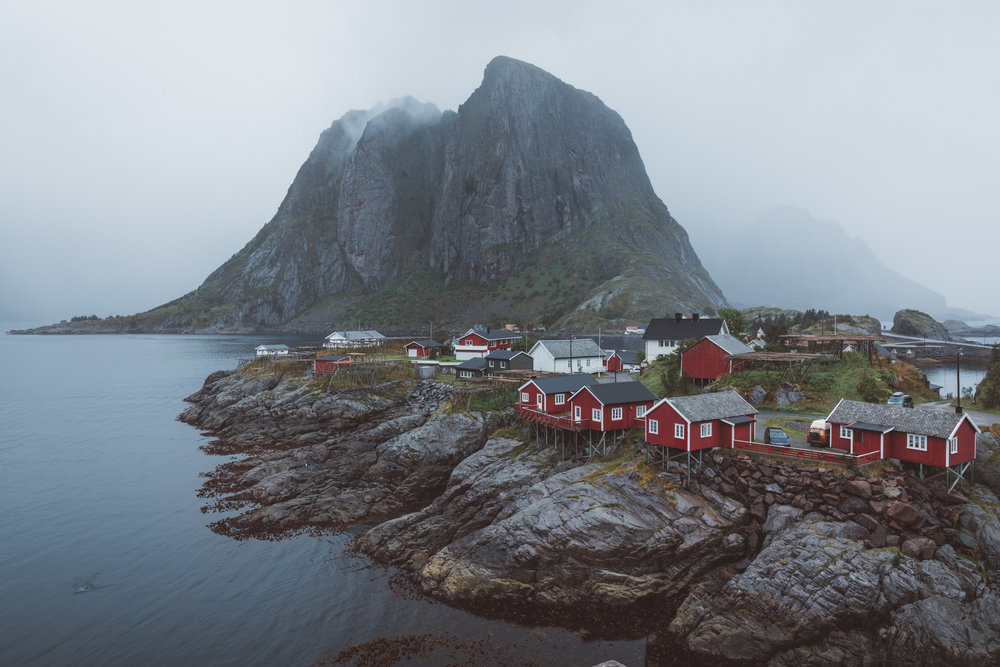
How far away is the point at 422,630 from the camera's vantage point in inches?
966

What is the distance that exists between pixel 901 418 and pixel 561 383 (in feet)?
80.8

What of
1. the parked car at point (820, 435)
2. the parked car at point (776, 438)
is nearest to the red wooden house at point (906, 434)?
the parked car at point (820, 435)

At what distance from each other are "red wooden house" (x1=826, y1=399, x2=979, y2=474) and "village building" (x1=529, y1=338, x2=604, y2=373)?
38650mm

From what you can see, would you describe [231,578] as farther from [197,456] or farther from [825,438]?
[825,438]

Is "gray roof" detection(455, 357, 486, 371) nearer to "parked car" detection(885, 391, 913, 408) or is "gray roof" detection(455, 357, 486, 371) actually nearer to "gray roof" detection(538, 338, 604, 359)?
"gray roof" detection(538, 338, 604, 359)

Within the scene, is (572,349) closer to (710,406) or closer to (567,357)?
(567,357)

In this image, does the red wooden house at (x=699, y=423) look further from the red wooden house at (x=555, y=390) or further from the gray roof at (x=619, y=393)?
the red wooden house at (x=555, y=390)

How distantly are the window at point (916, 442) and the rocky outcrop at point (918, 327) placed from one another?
14095cm

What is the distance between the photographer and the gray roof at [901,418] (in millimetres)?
26359

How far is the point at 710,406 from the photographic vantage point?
32562 mm

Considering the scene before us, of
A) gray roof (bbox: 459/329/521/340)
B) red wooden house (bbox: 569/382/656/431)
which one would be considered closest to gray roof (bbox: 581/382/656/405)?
red wooden house (bbox: 569/382/656/431)

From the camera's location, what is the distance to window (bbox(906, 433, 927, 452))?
Answer: 2691 centimetres

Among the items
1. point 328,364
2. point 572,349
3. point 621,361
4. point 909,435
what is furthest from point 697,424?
point 328,364

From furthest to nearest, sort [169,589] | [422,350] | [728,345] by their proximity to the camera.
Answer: [422,350] < [728,345] < [169,589]
